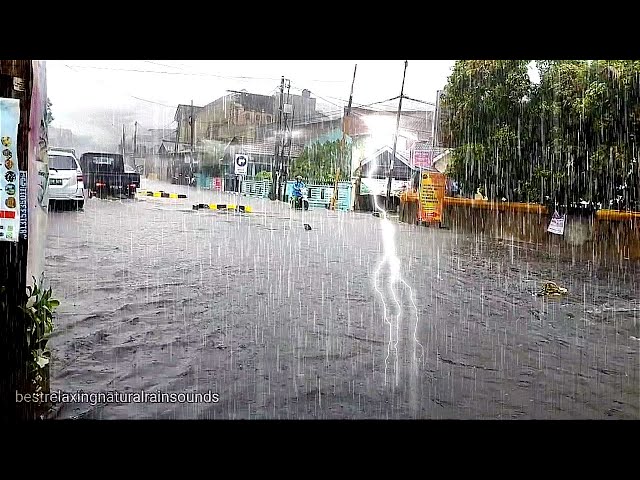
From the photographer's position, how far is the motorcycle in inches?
143

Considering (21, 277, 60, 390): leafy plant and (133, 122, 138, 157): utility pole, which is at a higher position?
(133, 122, 138, 157): utility pole

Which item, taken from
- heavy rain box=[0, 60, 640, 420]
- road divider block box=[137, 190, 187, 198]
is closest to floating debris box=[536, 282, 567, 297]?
heavy rain box=[0, 60, 640, 420]

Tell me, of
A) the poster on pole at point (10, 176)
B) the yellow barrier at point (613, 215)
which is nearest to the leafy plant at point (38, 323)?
the poster on pole at point (10, 176)

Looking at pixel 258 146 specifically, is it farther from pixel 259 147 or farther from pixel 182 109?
pixel 182 109

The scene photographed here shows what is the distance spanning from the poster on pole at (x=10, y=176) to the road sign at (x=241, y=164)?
3.69 ft

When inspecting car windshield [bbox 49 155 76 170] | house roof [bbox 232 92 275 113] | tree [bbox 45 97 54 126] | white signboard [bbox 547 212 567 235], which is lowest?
white signboard [bbox 547 212 567 235]

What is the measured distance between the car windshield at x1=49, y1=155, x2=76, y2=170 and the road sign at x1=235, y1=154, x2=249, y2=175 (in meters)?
0.85

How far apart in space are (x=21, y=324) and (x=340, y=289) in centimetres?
165

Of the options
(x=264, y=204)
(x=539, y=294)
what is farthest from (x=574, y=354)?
(x=264, y=204)

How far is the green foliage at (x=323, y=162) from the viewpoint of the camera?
363cm

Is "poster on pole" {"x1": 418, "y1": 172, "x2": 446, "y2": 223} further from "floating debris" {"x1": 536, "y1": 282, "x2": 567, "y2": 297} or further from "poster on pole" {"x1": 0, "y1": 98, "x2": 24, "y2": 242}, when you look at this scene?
"poster on pole" {"x1": 0, "y1": 98, "x2": 24, "y2": 242}

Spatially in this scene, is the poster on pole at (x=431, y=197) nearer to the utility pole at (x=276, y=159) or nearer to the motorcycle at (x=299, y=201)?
the motorcycle at (x=299, y=201)
